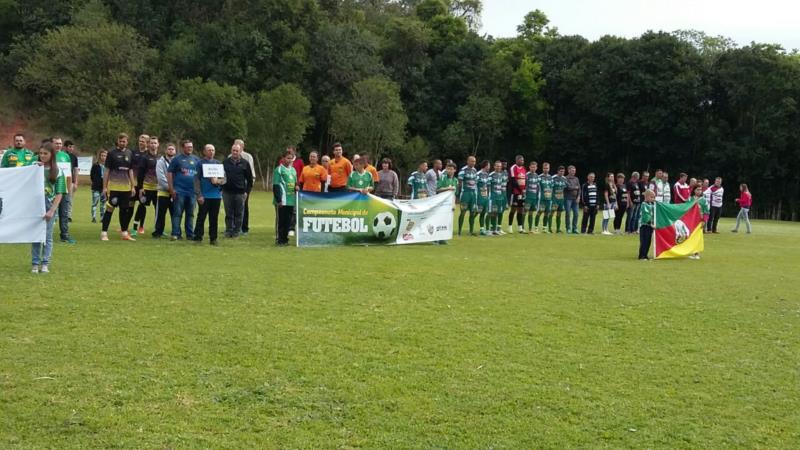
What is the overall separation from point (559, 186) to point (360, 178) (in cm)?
835

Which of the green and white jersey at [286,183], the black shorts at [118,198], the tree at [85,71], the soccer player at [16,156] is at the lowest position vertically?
the black shorts at [118,198]

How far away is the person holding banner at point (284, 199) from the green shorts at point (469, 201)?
551 cm

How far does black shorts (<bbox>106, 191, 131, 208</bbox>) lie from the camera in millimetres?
14200

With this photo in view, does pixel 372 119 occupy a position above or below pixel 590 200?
above

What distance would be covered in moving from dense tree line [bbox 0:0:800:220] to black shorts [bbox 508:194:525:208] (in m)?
34.4

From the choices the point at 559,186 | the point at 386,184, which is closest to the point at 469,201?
the point at 386,184

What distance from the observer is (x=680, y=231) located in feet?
50.5

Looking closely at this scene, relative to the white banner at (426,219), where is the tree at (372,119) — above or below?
above

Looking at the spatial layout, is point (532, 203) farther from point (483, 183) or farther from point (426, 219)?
point (426, 219)

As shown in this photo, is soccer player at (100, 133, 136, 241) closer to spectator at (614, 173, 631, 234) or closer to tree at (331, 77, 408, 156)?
spectator at (614, 173, 631, 234)

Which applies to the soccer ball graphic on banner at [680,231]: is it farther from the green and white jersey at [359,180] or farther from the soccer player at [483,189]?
the green and white jersey at [359,180]

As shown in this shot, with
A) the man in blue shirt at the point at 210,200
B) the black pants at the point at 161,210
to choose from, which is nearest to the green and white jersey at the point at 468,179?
the man in blue shirt at the point at 210,200

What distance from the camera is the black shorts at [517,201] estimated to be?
21.0 meters

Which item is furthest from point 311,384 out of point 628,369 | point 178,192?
point 178,192
